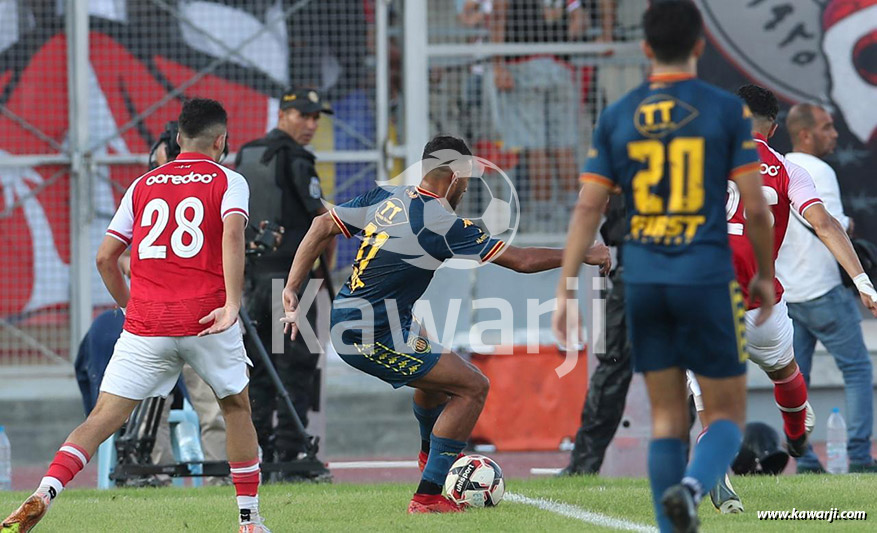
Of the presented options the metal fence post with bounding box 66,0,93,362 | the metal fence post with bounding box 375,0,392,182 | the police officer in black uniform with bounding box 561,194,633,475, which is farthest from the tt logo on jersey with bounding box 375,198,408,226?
the metal fence post with bounding box 66,0,93,362

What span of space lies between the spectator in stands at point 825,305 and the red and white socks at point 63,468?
552 centimetres

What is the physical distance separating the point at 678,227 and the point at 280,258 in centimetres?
519

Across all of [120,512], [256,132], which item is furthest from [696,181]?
[256,132]

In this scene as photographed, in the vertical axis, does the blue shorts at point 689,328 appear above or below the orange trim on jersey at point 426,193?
below

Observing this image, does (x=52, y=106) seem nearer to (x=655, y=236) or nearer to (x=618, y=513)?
(x=618, y=513)

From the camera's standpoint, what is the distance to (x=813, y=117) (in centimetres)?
1007

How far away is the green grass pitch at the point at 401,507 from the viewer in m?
6.91

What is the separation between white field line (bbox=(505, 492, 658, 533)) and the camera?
6.77m

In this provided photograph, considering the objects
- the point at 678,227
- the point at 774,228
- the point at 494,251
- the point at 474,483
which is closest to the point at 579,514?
the point at 474,483

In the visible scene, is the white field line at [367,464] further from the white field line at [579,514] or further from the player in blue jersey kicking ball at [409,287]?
the player in blue jersey kicking ball at [409,287]

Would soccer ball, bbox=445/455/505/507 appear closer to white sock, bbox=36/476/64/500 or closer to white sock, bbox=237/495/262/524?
white sock, bbox=237/495/262/524

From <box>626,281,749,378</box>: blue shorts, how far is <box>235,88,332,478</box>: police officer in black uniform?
191 inches

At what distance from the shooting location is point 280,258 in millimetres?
10094

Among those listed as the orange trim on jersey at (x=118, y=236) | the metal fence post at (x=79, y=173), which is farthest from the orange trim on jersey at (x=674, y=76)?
the metal fence post at (x=79, y=173)
